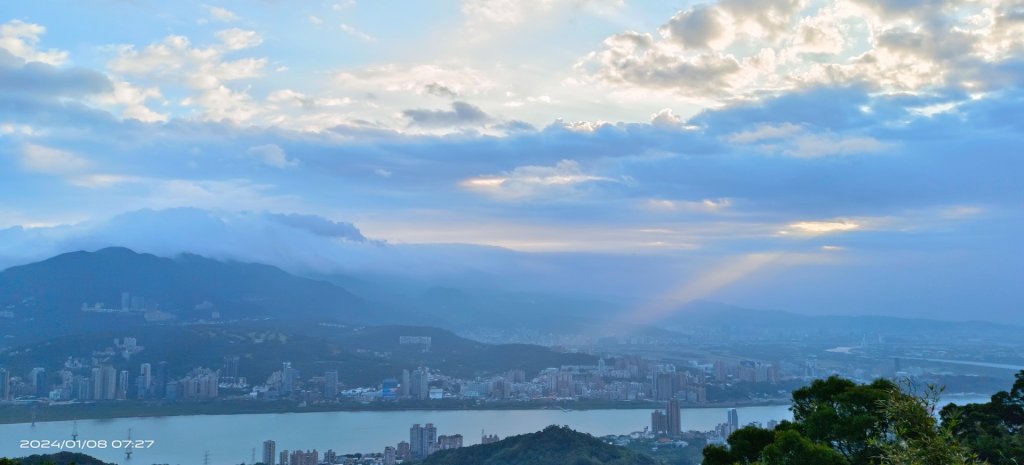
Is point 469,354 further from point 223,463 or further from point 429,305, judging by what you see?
point 429,305

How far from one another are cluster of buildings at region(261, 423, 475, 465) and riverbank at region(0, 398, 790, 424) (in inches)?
519

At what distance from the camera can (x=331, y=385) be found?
39875 mm

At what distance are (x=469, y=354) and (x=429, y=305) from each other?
3605 centimetres

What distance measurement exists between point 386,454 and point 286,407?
696 inches

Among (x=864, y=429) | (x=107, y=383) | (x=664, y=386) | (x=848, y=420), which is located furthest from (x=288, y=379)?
(x=864, y=429)

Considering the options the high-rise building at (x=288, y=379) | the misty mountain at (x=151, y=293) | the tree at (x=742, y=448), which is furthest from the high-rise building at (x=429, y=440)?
the misty mountain at (x=151, y=293)

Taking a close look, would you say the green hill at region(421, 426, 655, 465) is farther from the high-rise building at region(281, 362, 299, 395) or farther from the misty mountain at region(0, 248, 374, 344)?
the misty mountain at region(0, 248, 374, 344)

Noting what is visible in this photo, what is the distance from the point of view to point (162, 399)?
37.8 meters

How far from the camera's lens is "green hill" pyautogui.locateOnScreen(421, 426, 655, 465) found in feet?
51.4

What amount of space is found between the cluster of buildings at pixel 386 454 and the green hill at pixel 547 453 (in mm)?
3044

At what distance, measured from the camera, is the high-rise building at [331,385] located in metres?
39.2

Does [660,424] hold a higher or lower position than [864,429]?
lower

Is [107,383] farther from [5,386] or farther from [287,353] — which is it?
[287,353]

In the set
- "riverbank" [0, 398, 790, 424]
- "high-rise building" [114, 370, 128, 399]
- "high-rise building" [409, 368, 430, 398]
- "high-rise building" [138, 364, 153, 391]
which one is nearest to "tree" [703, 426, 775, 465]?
"riverbank" [0, 398, 790, 424]
